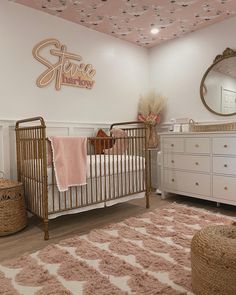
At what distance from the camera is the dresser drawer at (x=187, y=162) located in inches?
114

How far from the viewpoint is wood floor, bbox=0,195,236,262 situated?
76.1 inches

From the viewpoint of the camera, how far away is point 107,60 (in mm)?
3574

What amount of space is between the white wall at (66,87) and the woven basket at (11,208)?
0.86 m

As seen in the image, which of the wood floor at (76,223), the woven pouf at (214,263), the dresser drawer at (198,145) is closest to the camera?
the woven pouf at (214,263)

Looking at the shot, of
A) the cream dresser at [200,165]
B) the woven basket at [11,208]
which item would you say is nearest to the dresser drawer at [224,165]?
the cream dresser at [200,165]

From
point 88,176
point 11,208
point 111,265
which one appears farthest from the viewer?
point 88,176

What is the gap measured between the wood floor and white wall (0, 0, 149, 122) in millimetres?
1227

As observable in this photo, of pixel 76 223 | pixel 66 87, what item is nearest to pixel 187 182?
pixel 76 223

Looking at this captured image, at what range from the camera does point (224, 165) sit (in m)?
2.73

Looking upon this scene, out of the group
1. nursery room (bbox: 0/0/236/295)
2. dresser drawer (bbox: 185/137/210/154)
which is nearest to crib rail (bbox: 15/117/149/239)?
nursery room (bbox: 0/0/236/295)

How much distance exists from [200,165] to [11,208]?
2.11 metres

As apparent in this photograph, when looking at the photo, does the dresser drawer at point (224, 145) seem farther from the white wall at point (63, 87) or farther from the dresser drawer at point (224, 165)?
the white wall at point (63, 87)

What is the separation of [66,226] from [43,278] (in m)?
0.93

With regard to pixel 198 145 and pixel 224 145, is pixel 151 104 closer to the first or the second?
pixel 198 145
